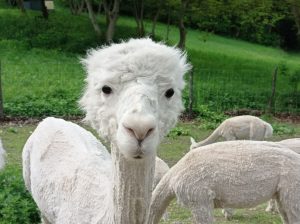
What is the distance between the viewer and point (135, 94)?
259 cm

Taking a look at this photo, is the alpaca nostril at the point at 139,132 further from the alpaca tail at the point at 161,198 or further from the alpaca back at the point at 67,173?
the alpaca tail at the point at 161,198

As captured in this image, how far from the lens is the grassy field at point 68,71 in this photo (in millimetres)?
14523

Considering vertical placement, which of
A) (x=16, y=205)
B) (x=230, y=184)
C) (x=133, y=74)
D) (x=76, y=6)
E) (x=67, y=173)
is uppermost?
(x=133, y=74)

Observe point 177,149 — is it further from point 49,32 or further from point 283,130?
point 49,32

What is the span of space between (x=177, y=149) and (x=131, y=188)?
857cm

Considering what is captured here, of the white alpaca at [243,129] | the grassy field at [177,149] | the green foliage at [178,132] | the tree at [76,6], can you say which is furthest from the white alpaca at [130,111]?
the tree at [76,6]

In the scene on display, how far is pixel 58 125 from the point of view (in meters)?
4.71

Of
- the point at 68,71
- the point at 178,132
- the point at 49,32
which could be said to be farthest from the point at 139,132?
the point at 49,32

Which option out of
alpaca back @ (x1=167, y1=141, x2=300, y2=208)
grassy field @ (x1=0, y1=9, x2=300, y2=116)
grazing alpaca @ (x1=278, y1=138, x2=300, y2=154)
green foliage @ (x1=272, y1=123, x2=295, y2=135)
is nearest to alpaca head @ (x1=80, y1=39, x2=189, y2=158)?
alpaca back @ (x1=167, y1=141, x2=300, y2=208)

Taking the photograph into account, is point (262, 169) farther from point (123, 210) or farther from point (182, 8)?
point (182, 8)

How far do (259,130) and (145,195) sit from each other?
8306mm

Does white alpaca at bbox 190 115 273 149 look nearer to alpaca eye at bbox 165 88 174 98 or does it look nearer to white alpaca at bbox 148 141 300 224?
white alpaca at bbox 148 141 300 224

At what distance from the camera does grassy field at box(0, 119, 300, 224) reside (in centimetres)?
721

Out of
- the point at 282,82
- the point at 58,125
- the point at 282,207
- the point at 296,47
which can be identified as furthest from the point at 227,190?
the point at 296,47
